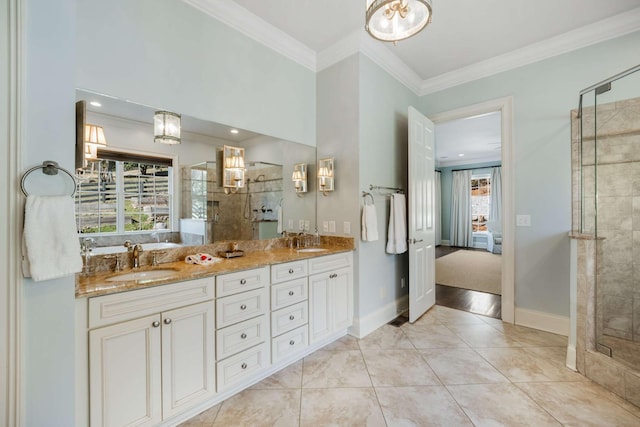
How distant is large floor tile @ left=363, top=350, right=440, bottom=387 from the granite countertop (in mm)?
966

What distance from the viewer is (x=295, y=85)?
2812 millimetres

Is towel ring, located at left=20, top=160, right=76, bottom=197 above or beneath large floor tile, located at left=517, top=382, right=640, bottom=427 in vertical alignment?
above

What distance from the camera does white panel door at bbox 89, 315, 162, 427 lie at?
4.09 ft

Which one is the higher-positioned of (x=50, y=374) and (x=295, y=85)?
(x=295, y=85)

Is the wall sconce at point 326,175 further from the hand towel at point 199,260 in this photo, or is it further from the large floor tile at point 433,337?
the large floor tile at point 433,337

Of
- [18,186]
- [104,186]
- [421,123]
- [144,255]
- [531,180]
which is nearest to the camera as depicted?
[18,186]

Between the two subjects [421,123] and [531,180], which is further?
[421,123]

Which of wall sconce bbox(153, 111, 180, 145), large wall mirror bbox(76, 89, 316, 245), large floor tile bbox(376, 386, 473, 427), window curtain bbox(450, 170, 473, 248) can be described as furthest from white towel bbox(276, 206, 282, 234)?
window curtain bbox(450, 170, 473, 248)

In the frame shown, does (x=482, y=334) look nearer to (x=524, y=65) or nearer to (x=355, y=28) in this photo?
(x=524, y=65)

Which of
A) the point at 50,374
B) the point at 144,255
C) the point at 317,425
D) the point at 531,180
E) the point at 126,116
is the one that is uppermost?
the point at 126,116

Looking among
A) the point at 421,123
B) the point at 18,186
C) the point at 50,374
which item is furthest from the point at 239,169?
the point at 421,123

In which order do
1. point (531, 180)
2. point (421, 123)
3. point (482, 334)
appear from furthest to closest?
point (421, 123) → point (531, 180) → point (482, 334)

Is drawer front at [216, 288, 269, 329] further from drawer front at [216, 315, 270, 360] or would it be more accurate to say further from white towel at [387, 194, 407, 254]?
white towel at [387, 194, 407, 254]

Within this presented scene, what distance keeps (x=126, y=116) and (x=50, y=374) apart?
1.46m
